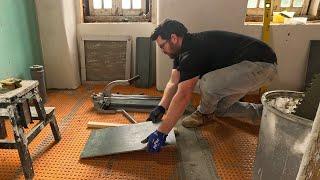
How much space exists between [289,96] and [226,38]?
0.86 m

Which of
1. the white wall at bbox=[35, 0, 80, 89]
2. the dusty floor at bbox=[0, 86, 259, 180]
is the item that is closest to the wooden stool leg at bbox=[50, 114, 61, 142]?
the dusty floor at bbox=[0, 86, 259, 180]

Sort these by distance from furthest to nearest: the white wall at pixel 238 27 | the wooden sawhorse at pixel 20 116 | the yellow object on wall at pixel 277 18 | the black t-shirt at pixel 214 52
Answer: the yellow object on wall at pixel 277 18, the white wall at pixel 238 27, the black t-shirt at pixel 214 52, the wooden sawhorse at pixel 20 116

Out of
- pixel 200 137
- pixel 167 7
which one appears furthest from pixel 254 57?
pixel 167 7

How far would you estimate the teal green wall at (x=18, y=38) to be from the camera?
7.36ft

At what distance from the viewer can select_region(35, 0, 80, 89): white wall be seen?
276cm

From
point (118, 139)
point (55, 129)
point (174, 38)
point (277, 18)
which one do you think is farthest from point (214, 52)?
point (277, 18)

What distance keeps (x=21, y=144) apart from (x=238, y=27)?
7.47 ft

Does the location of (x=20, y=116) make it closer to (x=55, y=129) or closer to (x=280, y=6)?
(x=55, y=129)

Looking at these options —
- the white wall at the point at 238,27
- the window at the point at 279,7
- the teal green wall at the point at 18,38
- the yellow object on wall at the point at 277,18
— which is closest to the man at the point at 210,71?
the white wall at the point at 238,27

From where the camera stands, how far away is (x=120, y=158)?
1.72 metres

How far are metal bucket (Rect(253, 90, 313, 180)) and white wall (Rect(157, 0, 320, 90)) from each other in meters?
1.74

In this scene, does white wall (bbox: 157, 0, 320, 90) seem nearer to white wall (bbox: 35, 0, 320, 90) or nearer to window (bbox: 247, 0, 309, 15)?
white wall (bbox: 35, 0, 320, 90)

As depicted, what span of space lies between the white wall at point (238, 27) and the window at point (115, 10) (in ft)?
1.88

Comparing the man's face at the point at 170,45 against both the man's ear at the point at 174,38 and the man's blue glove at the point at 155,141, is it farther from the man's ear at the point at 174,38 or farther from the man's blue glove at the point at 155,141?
the man's blue glove at the point at 155,141
